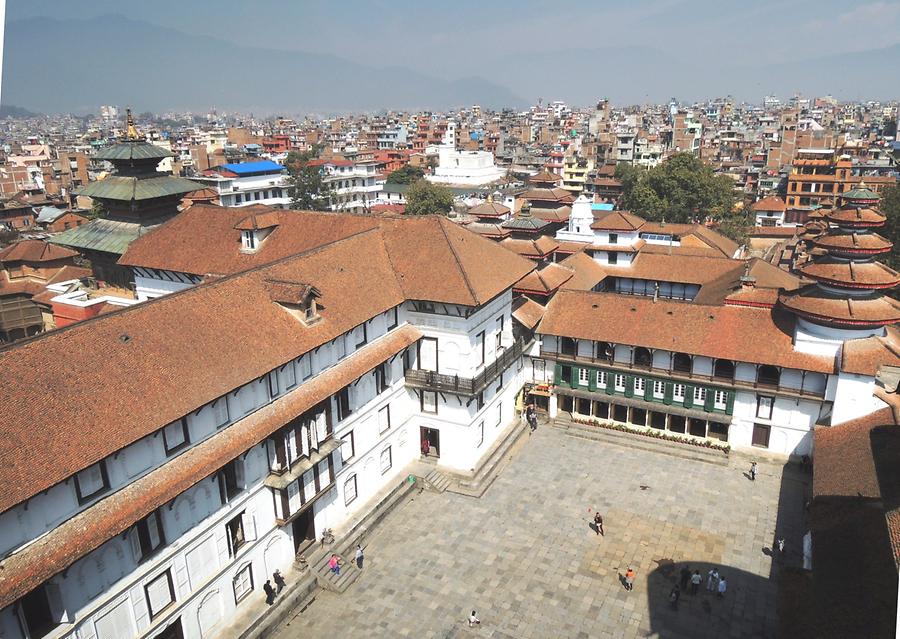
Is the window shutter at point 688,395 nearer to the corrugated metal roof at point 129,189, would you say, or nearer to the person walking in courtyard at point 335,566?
the person walking in courtyard at point 335,566

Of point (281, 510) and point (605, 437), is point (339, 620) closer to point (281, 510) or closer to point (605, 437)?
point (281, 510)

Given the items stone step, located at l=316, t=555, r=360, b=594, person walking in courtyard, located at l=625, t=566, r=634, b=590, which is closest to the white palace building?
stone step, located at l=316, t=555, r=360, b=594

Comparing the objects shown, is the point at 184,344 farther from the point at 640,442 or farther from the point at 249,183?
the point at 249,183

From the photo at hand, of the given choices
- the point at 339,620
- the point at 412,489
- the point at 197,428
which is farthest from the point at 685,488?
the point at 197,428

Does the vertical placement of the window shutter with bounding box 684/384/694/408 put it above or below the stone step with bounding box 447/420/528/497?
above

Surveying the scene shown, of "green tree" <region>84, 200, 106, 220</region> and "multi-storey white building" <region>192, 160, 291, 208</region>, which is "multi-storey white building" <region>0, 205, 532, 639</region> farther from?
"multi-storey white building" <region>192, 160, 291, 208</region>

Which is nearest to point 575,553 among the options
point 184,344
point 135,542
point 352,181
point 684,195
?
point 135,542
